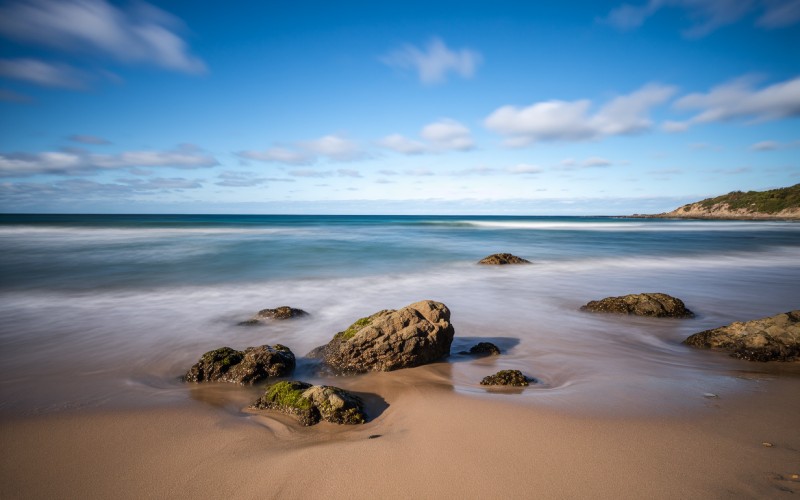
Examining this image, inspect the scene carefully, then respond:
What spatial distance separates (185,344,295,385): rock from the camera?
500cm

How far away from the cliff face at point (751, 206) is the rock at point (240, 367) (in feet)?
337

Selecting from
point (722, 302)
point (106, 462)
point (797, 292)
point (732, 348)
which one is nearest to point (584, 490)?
point (106, 462)

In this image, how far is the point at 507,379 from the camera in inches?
191

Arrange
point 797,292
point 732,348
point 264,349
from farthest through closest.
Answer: point 797,292 → point 732,348 → point 264,349

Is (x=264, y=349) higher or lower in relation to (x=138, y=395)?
higher

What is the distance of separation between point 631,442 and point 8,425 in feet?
19.7

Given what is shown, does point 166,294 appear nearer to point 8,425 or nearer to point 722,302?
point 8,425

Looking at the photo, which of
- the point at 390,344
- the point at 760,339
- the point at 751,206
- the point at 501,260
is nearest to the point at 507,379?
the point at 390,344

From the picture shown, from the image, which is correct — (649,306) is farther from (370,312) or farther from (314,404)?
(314,404)

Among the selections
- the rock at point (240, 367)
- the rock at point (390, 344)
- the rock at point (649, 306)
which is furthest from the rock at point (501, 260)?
the rock at point (240, 367)

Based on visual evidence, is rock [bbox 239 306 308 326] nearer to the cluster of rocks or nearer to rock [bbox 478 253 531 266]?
the cluster of rocks

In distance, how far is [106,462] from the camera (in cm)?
334

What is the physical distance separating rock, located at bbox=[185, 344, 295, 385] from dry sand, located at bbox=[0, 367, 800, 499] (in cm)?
56

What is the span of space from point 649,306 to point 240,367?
783cm
